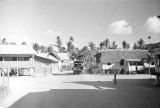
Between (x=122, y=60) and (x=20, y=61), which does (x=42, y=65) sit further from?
(x=122, y=60)

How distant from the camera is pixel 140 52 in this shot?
51438 millimetres

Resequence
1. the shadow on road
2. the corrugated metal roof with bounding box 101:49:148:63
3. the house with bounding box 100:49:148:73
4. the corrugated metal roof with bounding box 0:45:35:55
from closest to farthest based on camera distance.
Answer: the shadow on road
the corrugated metal roof with bounding box 0:45:35:55
the house with bounding box 100:49:148:73
the corrugated metal roof with bounding box 101:49:148:63

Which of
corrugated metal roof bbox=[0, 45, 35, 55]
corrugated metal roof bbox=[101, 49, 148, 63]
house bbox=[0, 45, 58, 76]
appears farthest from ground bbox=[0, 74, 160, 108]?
corrugated metal roof bbox=[101, 49, 148, 63]

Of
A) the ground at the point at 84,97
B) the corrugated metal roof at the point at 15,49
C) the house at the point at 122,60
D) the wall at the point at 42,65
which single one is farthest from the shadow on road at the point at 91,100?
the house at the point at 122,60

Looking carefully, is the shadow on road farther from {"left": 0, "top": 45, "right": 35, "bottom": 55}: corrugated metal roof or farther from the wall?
the wall

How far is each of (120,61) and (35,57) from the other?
70.2 feet

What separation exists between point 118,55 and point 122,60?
2.54m

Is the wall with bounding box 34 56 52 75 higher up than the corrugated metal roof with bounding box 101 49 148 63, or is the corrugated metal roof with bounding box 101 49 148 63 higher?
the corrugated metal roof with bounding box 101 49 148 63

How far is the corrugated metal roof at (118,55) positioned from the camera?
1927 inches

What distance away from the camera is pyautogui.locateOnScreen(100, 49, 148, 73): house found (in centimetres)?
4581

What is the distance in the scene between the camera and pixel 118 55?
165 ft

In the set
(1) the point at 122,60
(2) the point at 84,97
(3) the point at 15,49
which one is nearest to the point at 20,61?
(3) the point at 15,49

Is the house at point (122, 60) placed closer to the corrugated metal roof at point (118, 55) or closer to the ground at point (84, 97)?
the corrugated metal roof at point (118, 55)

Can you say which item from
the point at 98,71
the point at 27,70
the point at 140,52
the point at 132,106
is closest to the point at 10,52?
the point at 27,70
